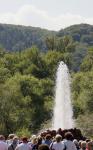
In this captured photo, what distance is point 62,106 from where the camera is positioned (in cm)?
4256

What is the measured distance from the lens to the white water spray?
39656mm

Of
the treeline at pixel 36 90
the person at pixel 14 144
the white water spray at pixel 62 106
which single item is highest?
the person at pixel 14 144

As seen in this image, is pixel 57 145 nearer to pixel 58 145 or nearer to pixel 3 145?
pixel 58 145

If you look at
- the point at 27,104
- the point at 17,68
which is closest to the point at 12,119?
the point at 27,104

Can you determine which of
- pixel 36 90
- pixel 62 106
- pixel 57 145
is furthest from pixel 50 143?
pixel 36 90

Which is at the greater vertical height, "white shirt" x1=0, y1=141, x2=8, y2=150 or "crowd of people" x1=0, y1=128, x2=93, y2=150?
"crowd of people" x1=0, y1=128, x2=93, y2=150

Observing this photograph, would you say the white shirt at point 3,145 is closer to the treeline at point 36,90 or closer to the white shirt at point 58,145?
the white shirt at point 58,145

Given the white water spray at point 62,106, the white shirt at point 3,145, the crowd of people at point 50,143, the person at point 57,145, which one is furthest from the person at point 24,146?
the white water spray at point 62,106

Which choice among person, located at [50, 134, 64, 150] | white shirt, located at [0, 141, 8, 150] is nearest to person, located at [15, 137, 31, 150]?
white shirt, located at [0, 141, 8, 150]

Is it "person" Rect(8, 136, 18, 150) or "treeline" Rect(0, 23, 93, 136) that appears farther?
"treeline" Rect(0, 23, 93, 136)

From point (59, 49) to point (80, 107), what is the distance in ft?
175

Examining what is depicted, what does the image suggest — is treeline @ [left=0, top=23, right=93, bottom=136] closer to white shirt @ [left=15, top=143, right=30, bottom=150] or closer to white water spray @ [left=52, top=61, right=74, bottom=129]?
white water spray @ [left=52, top=61, right=74, bottom=129]

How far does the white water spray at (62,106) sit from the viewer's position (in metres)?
39.7

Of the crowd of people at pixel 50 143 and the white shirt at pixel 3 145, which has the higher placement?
the crowd of people at pixel 50 143
